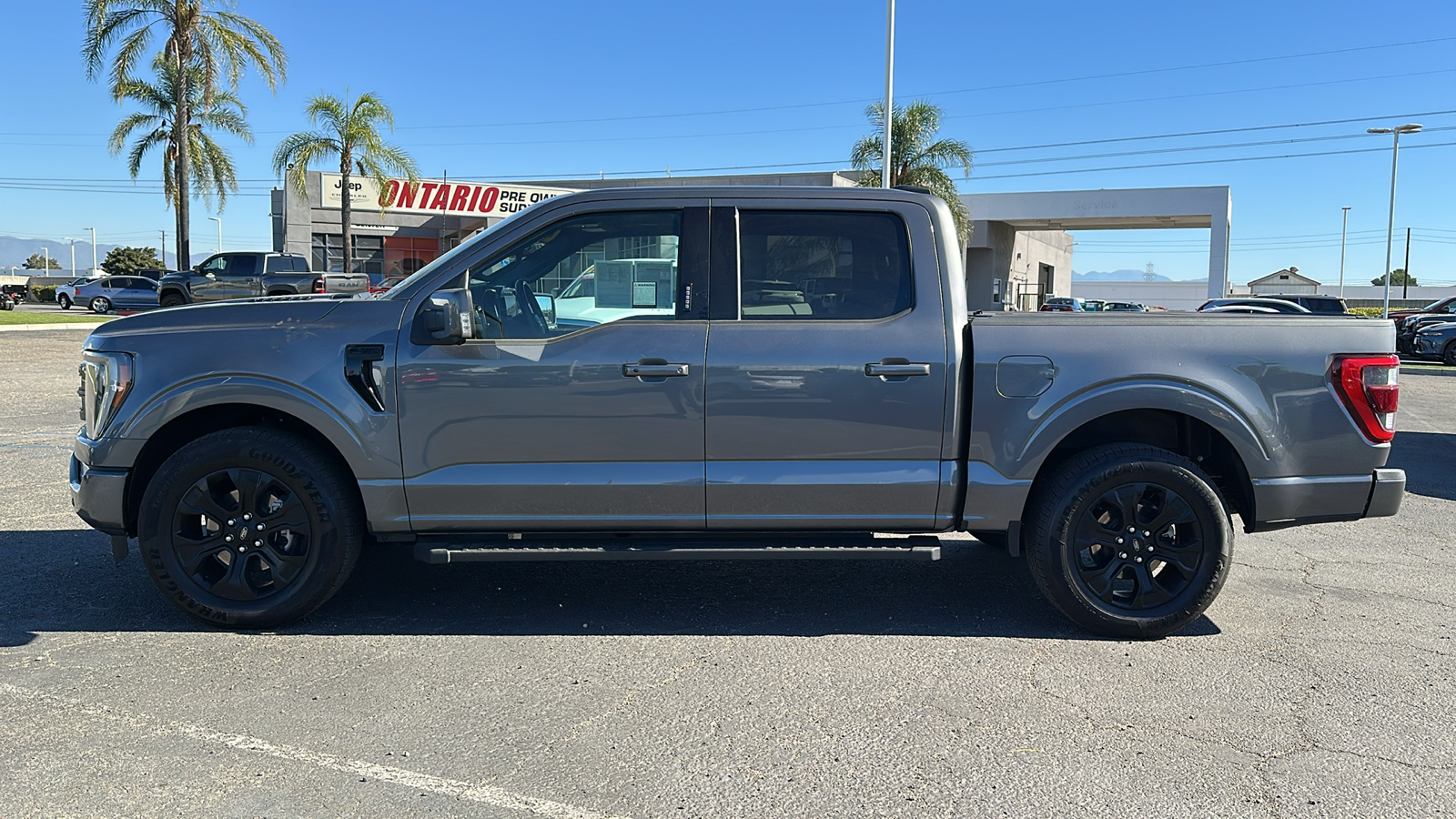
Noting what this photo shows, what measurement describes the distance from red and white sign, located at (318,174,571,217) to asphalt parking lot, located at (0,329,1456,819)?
33.6 meters

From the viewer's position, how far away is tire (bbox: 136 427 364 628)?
451 centimetres

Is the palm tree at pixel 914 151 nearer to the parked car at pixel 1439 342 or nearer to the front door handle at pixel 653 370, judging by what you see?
the parked car at pixel 1439 342

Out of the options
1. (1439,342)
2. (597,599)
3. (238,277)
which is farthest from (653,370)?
(238,277)

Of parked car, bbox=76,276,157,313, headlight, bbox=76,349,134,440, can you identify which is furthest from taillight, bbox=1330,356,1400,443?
parked car, bbox=76,276,157,313

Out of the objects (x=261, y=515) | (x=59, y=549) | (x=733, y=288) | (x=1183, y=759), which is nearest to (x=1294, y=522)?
(x=1183, y=759)

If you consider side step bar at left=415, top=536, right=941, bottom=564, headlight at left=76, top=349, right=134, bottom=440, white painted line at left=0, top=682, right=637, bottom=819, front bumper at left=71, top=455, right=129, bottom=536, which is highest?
headlight at left=76, top=349, right=134, bottom=440

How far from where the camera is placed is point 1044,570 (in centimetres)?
465

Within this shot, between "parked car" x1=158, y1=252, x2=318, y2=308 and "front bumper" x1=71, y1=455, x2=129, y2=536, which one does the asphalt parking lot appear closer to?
"front bumper" x1=71, y1=455, x2=129, y2=536

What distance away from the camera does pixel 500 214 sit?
136 ft

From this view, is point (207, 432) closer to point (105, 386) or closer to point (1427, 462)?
point (105, 386)

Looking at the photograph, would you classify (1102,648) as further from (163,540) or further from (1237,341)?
(163,540)

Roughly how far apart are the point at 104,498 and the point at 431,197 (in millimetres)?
35782

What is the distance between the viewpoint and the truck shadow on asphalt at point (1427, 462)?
336 inches

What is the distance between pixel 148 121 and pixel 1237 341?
122 feet
